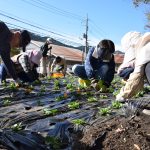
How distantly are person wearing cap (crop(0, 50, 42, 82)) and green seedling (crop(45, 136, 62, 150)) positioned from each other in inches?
181

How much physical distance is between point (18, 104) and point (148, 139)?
2.68m

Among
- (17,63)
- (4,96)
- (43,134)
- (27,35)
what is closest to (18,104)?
(4,96)

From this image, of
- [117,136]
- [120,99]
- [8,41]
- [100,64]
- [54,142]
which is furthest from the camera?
[100,64]

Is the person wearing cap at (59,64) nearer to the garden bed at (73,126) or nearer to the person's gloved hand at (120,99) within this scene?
the garden bed at (73,126)

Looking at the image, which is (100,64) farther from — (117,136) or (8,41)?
(117,136)

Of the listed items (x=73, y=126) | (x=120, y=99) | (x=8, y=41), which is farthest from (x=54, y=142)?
(x=8, y=41)

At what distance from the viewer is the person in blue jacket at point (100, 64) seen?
25.8ft

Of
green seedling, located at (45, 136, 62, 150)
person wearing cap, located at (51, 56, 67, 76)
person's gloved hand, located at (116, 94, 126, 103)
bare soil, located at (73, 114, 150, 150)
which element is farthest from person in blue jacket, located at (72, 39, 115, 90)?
person wearing cap, located at (51, 56, 67, 76)

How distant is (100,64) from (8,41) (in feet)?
8.01

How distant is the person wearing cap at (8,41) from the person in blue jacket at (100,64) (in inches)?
64.1

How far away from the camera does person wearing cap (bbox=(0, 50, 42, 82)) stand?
327 inches

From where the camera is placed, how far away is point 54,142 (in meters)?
3.72

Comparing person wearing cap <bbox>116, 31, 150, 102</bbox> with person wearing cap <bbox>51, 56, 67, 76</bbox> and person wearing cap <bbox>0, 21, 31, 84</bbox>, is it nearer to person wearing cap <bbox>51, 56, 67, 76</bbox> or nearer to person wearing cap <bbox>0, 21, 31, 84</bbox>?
person wearing cap <bbox>0, 21, 31, 84</bbox>

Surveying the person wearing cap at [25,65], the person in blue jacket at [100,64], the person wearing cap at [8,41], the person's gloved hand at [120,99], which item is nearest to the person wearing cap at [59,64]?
the person wearing cap at [25,65]
